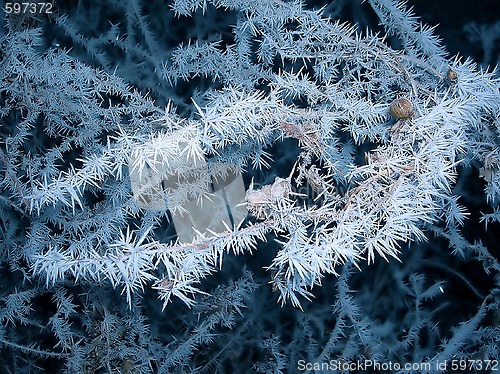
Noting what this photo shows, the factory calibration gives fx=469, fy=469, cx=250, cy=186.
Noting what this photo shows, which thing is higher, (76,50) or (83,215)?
(76,50)

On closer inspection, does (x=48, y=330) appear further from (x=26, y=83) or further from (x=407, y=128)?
(x=407, y=128)

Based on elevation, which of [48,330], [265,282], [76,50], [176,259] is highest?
[176,259]

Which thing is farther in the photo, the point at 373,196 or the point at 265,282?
the point at 265,282

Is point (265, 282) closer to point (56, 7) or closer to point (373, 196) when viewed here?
point (373, 196)

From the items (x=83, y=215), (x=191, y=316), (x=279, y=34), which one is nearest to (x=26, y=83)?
(x=83, y=215)

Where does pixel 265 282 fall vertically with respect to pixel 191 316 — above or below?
above

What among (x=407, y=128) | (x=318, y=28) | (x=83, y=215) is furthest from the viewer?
(x=83, y=215)

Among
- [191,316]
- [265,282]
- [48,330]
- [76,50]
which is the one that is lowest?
[48,330]

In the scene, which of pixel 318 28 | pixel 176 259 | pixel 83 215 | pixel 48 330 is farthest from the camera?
pixel 48 330

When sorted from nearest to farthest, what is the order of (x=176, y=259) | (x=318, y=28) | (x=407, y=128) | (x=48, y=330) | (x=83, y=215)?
(x=176, y=259), (x=407, y=128), (x=318, y=28), (x=83, y=215), (x=48, y=330)
